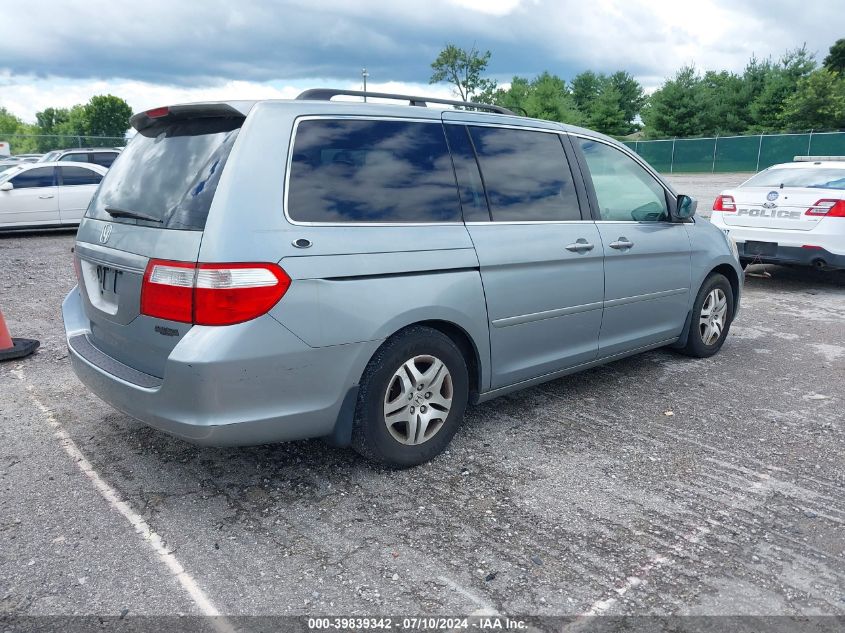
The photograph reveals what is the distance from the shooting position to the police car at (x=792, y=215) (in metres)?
8.14

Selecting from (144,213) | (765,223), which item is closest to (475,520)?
(144,213)

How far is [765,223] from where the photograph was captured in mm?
8625

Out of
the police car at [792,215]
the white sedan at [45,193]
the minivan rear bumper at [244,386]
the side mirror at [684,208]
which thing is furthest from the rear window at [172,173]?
the white sedan at [45,193]

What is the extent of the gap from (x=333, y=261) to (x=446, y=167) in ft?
3.25

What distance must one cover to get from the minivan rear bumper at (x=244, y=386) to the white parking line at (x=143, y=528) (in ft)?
1.41

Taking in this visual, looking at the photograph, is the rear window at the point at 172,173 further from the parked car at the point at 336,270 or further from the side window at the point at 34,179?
the side window at the point at 34,179

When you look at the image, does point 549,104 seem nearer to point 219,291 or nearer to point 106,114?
point 219,291

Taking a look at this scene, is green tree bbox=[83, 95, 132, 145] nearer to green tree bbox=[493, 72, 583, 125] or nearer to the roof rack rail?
green tree bbox=[493, 72, 583, 125]

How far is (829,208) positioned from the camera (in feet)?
26.7

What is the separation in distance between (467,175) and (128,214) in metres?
1.75

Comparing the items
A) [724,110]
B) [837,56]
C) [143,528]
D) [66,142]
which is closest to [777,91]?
[724,110]

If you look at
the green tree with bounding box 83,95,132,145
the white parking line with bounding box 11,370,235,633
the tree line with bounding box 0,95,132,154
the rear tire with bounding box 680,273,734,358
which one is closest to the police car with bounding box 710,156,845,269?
the rear tire with bounding box 680,273,734,358

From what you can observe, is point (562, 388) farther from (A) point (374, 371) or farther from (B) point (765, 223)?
(B) point (765, 223)

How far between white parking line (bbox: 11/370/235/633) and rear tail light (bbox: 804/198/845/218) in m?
8.08
